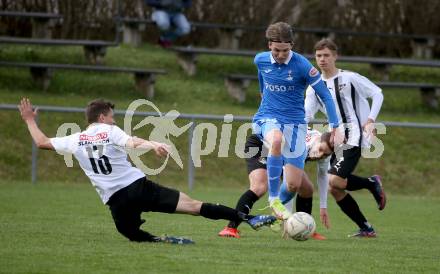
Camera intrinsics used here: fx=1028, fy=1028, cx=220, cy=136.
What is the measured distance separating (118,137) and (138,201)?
0.54 m

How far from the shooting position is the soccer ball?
8.16 metres

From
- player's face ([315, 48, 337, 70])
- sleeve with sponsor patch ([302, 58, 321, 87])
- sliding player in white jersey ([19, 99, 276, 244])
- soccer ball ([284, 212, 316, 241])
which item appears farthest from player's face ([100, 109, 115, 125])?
player's face ([315, 48, 337, 70])

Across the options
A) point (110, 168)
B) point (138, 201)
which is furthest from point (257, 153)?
point (110, 168)

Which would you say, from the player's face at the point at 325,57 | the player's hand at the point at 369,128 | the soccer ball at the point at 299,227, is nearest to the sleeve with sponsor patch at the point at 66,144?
the soccer ball at the point at 299,227

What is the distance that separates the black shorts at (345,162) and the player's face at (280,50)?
1492mm

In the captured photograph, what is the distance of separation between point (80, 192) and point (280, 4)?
8.89 metres

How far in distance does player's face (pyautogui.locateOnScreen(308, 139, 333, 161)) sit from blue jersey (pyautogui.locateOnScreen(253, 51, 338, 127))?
54 cm

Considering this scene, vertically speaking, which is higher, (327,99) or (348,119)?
(327,99)

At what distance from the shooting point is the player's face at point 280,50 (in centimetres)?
872

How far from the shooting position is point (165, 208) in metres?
7.92

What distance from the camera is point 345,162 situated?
32.3 feet

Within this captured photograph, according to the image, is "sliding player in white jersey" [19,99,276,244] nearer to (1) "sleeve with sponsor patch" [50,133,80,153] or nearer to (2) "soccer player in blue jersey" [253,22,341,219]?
(1) "sleeve with sponsor patch" [50,133,80,153]

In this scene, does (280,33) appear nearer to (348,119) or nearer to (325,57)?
(325,57)

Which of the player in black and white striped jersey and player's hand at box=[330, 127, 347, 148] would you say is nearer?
player's hand at box=[330, 127, 347, 148]
